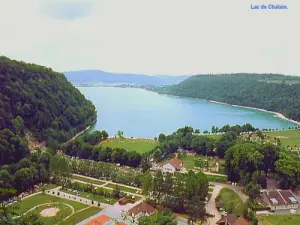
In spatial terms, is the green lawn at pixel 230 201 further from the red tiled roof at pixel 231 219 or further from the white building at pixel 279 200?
the white building at pixel 279 200

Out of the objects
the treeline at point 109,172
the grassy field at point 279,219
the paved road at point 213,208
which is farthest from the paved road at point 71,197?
the grassy field at point 279,219

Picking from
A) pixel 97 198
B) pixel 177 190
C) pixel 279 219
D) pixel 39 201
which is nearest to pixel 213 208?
pixel 177 190

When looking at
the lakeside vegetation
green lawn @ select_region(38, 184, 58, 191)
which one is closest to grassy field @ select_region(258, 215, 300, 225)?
green lawn @ select_region(38, 184, 58, 191)

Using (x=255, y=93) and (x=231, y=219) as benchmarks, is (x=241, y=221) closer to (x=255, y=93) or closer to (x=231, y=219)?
(x=231, y=219)

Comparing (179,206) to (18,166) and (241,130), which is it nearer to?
(18,166)

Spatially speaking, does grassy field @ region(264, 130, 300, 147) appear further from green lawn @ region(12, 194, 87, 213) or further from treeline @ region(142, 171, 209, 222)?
green lawn @ region(12, 194, 87, 213)
